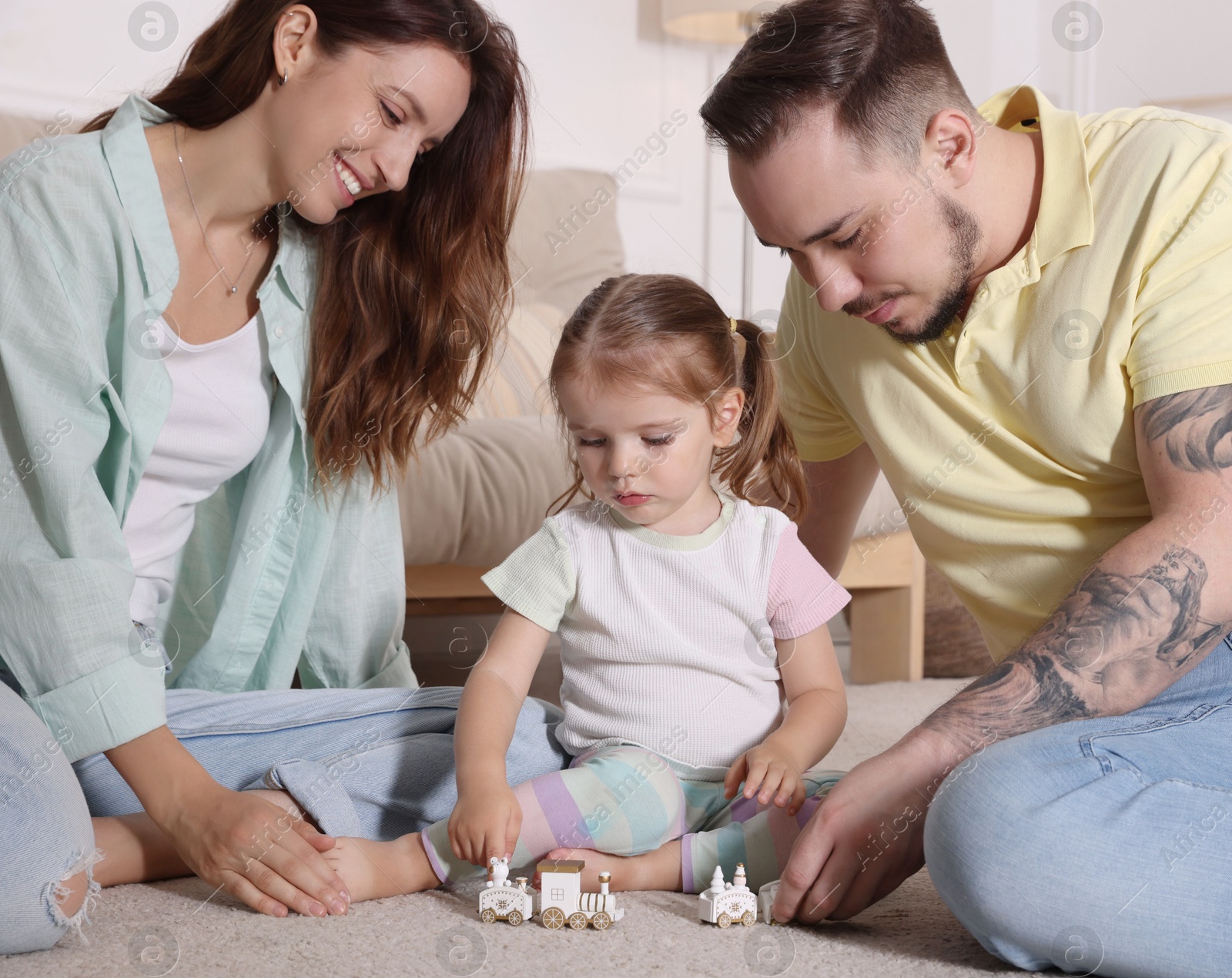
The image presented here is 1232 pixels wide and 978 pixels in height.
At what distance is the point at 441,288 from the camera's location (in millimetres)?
1170

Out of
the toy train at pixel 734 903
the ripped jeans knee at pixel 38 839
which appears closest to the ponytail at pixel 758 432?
the toy train at pixel 734 903

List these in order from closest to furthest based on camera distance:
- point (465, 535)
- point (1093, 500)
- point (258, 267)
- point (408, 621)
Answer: point (1093, 500)
point (258, 267)
point (465, 535)
point (408, 621)

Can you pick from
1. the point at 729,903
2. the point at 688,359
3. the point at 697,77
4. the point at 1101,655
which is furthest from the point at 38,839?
the point at 697,77

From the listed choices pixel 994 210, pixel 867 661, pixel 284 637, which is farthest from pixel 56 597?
pixel 867 661

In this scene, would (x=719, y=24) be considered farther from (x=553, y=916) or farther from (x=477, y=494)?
(x=553, y=916)

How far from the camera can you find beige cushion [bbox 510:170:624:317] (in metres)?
2.20

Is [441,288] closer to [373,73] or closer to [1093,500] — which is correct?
[373,73]

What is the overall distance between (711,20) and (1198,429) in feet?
7.95

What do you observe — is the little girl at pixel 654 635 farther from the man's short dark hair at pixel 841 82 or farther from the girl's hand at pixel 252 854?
the man's short dark hair at pixel 841 82

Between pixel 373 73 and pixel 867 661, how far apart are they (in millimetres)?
1429

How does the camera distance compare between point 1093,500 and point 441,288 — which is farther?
point 441,288

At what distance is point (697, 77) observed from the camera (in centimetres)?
315

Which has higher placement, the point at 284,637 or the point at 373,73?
the point at 373,73

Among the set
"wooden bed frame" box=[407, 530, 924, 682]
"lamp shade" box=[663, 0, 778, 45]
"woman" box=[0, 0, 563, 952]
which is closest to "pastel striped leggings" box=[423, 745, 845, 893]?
"woman" box=[0, 0, 563, 952]
